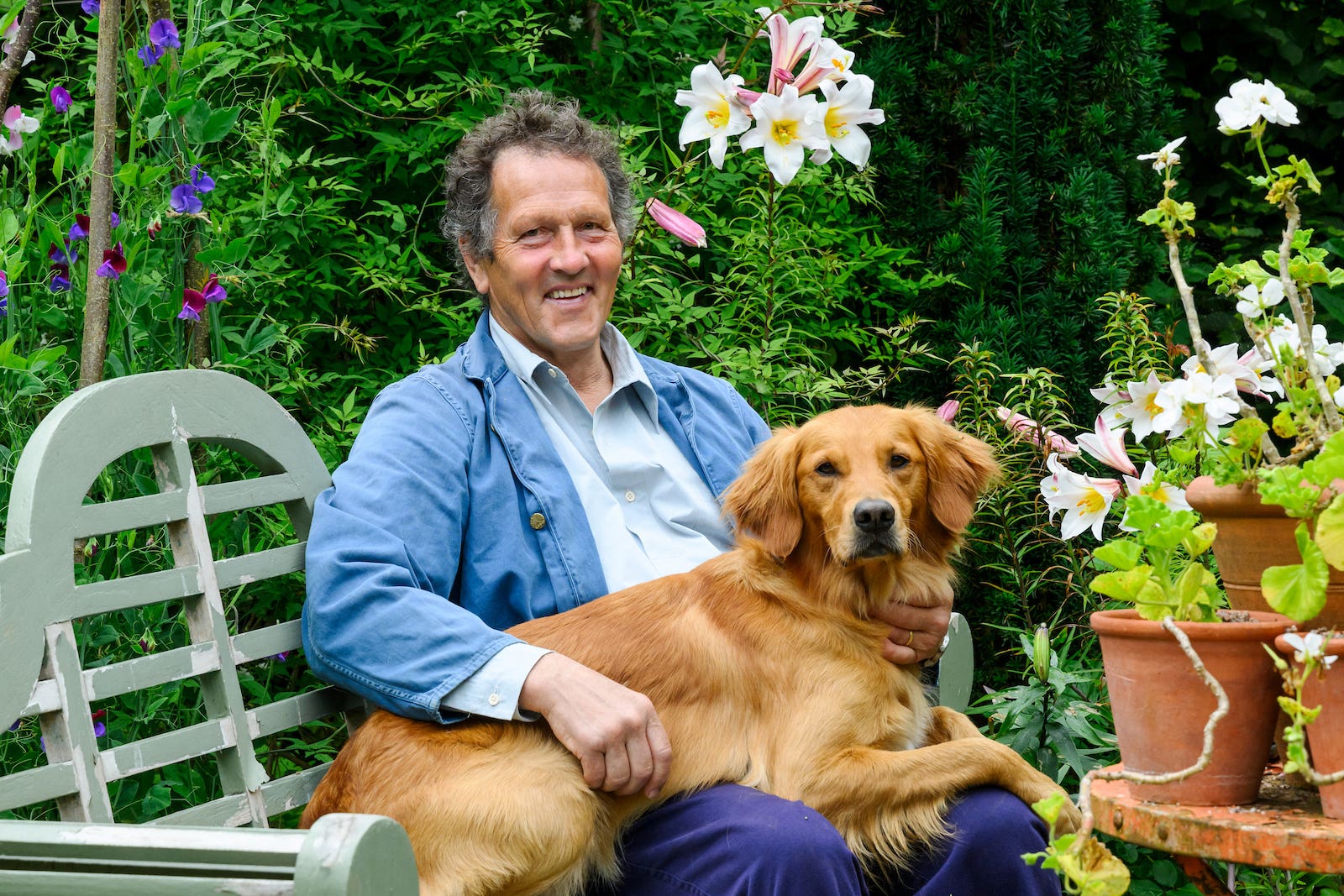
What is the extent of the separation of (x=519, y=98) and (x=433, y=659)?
1385mm

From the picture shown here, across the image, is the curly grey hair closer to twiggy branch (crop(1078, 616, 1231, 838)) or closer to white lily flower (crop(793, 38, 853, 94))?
white lily flower (crop(793, 38, 853, 94))

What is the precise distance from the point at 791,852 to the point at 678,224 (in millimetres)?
1616

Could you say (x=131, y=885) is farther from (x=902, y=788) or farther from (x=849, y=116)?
(x=849, y=116)

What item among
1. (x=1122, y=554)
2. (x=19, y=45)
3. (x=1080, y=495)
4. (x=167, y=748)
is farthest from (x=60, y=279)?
(x=1122, y=554)

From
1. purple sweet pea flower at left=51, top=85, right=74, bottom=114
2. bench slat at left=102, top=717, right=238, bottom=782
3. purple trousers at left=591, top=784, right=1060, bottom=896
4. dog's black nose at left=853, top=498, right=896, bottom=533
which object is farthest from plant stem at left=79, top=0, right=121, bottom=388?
dog's black nose at left=853, top=498, right=896, bottom=533

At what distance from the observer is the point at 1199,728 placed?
149cm

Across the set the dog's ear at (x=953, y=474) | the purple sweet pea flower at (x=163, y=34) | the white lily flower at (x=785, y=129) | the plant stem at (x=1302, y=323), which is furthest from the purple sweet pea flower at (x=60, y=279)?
the plant stem at (x=1302, y=323)

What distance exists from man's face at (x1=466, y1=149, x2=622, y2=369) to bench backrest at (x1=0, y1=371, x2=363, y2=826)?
575 millimetres

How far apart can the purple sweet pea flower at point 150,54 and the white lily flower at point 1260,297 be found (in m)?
2.00

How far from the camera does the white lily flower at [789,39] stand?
278 cm

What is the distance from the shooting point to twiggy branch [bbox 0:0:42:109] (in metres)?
2.33

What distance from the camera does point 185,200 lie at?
2.56 metres

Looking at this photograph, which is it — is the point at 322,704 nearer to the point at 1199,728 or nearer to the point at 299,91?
the point at 1199,728

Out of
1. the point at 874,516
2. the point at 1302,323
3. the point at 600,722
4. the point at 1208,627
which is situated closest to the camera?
the point at 1208,627
